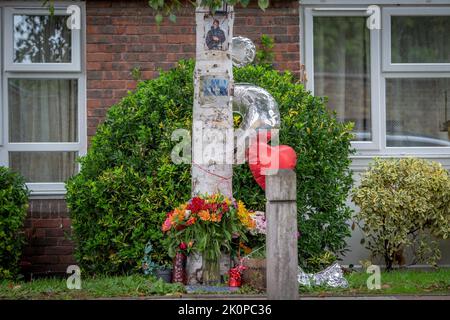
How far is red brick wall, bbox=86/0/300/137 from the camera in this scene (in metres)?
10.3

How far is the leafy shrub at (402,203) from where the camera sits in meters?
9.43

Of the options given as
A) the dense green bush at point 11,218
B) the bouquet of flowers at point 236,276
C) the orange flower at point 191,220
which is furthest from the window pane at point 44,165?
the bouquet of flowers at point 236,276

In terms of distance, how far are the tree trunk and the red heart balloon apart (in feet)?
0.87

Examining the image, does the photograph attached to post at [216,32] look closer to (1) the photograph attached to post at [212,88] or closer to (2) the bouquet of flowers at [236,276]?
(1) the photograph attached to post at [212,88]

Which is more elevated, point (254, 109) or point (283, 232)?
point (254, 109)

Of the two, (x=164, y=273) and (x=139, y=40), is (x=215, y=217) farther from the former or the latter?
(x=139, y=40)

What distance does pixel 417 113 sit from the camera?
35.6ft

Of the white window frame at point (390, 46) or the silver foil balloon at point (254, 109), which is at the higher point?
the white window frame at point (390, 46)

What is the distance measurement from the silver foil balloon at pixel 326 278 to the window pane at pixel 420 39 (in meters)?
3.69

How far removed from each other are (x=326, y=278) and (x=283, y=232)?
7.65 feet

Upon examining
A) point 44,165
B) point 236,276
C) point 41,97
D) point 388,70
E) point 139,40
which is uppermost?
point 139,40

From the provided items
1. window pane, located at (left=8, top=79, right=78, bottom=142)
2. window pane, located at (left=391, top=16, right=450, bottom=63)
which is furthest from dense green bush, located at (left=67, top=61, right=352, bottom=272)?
window pane, located at (left=391, top=16, right=450, bottom=63)

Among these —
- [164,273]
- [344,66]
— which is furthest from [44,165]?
[344,66]

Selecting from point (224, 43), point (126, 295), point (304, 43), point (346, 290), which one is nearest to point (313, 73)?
point (304, 43)
